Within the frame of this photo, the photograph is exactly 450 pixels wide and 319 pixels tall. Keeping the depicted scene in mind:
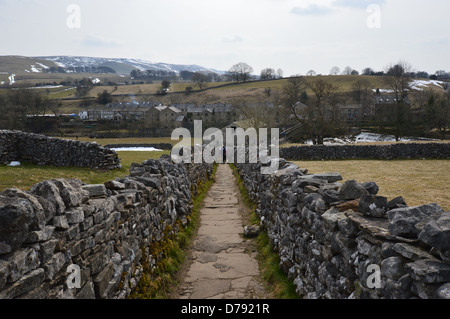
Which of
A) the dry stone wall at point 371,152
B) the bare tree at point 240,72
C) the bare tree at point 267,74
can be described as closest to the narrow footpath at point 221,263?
the dry stone wall at point 371,152

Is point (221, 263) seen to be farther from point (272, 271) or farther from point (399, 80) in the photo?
point (399, 80)

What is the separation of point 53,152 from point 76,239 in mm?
15009

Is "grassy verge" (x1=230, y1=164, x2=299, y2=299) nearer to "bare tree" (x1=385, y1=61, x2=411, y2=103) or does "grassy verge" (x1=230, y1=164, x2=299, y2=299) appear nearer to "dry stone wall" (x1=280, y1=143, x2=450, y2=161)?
"dry stone wall" (x1=280, y1=143, x2=450, y2=161)

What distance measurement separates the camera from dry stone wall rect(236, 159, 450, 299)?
9.70 ft

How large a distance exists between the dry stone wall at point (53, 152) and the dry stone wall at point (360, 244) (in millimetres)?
11544

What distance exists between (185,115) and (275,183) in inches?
4186

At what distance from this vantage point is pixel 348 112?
101375 millimetres

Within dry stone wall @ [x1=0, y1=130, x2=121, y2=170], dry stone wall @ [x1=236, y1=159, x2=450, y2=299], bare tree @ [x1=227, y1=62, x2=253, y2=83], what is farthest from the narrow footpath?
bare tree @ [x1=227, y1=62, x2=253, y2=83]

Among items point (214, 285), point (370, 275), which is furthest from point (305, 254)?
point (370, 275)

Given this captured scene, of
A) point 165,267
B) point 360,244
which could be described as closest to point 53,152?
point 165,267

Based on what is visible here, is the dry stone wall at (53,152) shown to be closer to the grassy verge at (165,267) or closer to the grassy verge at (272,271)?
the grassy verge at (165,267)

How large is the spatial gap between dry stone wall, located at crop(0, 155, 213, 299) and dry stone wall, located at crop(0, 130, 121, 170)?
31.9ft
